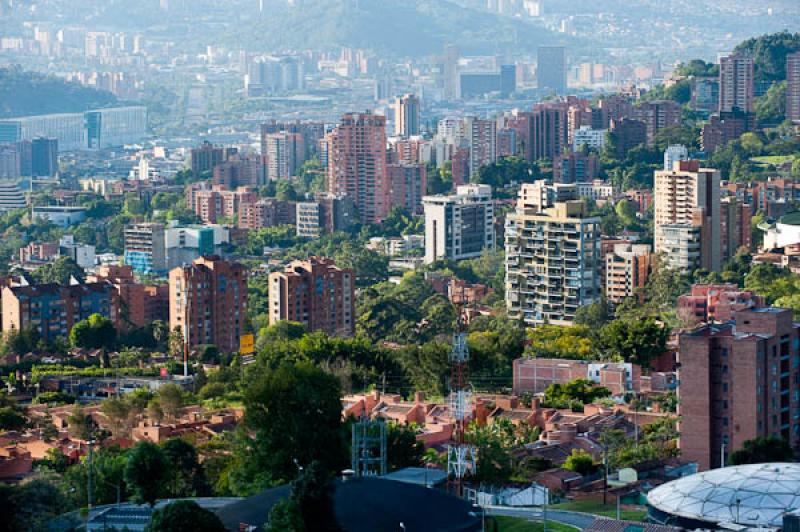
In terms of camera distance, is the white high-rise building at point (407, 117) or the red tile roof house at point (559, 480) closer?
the red tile roof house at point (559, 480)

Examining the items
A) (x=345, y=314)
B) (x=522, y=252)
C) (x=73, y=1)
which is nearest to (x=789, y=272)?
(x=522, y=252)

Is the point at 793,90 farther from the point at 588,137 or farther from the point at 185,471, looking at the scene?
the point at 185,471

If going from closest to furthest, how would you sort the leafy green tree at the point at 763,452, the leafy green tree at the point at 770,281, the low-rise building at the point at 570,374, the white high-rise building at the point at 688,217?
the leafy green tree at the point at 763,452, the low-rise building at the point at 570,374, the leafy green tree at the point at 770,281, the white high-rise building at the point at 688,217

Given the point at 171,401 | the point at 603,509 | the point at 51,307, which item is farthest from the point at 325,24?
the point at 603,509

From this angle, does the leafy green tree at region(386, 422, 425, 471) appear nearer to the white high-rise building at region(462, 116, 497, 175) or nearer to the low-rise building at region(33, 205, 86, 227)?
the low-rise building at region(33, 205, 86, 227)

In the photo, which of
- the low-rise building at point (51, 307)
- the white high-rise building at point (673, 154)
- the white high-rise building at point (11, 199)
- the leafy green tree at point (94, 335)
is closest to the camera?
the leafy green tree at point (94, 335)

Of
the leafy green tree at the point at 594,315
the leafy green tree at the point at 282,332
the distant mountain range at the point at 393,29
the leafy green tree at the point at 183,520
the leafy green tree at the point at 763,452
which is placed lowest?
the leafy green tree at the point at 594,315

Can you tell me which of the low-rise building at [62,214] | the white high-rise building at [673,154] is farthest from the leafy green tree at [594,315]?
the low-rise building at [62,214]

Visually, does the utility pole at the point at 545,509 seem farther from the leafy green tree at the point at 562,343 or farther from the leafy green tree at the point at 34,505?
the leafy green tree at the point at 562,343
